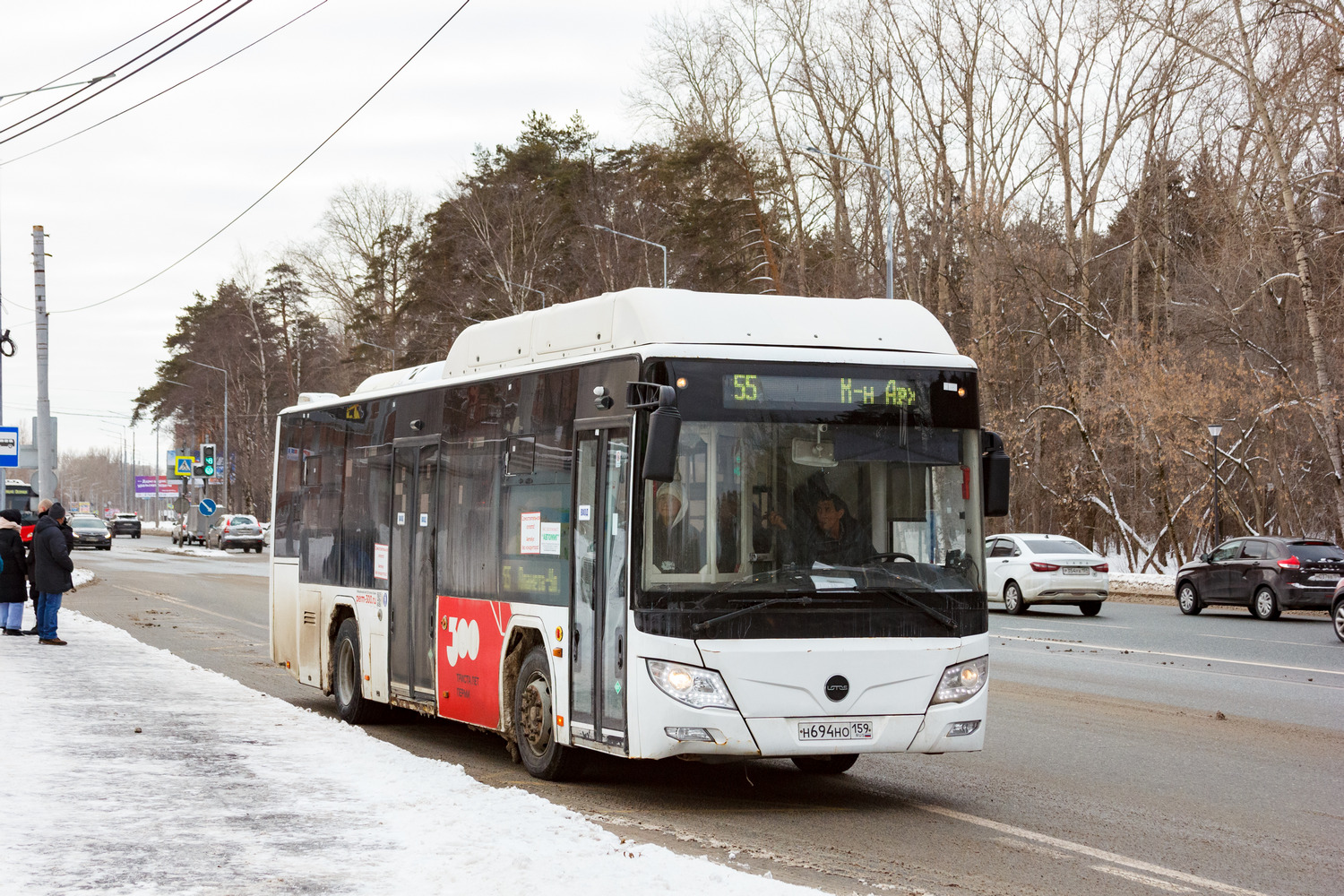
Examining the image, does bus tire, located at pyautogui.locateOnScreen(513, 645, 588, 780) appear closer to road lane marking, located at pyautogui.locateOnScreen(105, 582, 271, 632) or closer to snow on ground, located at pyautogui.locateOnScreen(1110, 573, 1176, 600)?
road lane marking, located at pyautogui.locateOnScreen(105, 582, 271, 632)

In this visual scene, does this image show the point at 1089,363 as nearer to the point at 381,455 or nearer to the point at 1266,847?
the point at 381,455

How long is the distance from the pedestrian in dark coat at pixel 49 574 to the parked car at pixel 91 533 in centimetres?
5200

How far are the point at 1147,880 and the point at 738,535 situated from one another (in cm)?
290

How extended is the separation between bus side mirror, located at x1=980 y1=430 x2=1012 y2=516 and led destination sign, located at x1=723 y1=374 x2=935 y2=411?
1.83 ft

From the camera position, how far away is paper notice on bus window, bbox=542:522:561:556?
9.82 metres

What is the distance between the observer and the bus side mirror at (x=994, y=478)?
9195mm

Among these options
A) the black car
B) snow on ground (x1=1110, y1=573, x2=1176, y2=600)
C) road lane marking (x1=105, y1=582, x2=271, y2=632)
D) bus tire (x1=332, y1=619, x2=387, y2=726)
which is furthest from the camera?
snow on ground (x1=1110, y1=573, x2=1176, y2=600)

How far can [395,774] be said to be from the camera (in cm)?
920

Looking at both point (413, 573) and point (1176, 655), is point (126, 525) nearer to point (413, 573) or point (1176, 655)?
point (1176, 655)

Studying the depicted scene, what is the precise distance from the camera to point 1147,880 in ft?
23.7

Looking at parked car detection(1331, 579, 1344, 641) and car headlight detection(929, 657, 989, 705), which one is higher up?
car headlight detection(929, 657, 989, 705)

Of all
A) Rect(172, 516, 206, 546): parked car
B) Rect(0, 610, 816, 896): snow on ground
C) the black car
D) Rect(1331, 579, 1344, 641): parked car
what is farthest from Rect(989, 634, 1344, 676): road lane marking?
Rect(172, 516, 206, 546): parked car

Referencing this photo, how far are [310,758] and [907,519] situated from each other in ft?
13.7

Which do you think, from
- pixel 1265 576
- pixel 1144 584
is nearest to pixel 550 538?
pixel 1265 576
